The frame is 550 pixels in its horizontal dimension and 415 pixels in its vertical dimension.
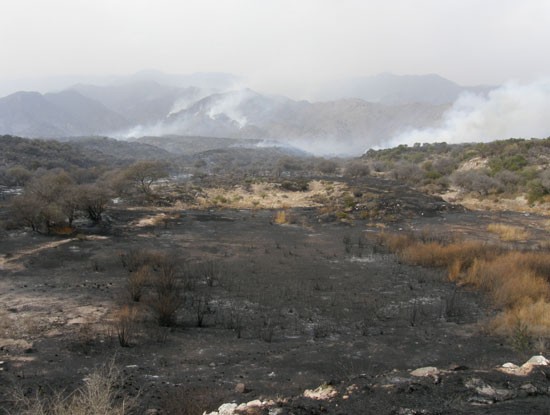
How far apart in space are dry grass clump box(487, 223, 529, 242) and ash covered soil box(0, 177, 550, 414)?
7.03m

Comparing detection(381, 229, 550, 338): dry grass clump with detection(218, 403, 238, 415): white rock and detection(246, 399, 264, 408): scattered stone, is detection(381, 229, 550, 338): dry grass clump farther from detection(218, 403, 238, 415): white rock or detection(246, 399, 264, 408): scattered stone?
detection(218, 403, 238, 415): white rock

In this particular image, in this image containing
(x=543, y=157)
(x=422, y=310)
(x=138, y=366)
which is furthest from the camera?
(x=543, y=157)

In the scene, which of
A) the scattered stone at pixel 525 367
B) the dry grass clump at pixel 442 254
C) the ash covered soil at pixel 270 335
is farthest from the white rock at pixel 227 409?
the dry grass clump at pixel 442 254

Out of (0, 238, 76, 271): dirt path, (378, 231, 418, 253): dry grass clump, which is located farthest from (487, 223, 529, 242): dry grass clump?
(0, 238, 76, 271): dirt path

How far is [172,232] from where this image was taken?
2238 cm

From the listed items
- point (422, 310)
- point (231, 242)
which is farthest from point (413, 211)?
point (422, 310)

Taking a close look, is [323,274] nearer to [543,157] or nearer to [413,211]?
[413,211]

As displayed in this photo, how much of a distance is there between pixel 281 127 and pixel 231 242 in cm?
14069

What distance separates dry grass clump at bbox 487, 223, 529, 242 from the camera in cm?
2072

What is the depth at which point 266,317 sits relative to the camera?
1060 cm

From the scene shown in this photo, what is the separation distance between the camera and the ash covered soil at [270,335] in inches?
246

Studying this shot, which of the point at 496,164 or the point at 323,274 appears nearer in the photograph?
the point at 323,274

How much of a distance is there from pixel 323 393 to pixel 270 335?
3114 mm

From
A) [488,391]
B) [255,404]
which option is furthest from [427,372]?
[255,404]
